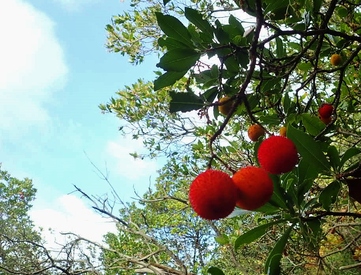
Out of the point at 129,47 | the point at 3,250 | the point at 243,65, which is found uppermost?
the point at 3,250

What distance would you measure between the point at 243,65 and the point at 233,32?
7.4 inches

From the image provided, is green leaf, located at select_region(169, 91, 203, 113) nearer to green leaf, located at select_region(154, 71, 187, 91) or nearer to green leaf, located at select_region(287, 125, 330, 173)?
green leaf, located at select_region(154, 71, 187, 91)

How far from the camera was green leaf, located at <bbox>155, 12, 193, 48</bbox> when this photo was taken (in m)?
1.28

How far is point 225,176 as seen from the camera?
2.79 feet

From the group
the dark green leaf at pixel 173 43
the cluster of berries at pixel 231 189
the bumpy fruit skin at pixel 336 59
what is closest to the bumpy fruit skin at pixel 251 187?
the cluster of berries at pixel 231 189

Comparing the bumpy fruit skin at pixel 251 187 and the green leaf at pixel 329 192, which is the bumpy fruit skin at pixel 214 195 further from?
the green leaf at pixel 329 192

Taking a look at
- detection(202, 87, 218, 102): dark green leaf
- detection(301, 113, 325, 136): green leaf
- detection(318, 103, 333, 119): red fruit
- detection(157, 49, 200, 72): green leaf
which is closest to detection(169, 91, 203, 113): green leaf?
detection(157, 49, 200, 72): green leaf

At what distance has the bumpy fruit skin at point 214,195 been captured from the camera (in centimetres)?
82

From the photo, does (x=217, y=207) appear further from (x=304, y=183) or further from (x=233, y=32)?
(x=233, y=32)

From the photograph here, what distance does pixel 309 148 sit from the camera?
117 cm

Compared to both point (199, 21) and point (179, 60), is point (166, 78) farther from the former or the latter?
point (199, 21)

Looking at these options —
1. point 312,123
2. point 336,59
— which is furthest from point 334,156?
point 336,59

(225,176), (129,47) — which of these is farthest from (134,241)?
(225,176)

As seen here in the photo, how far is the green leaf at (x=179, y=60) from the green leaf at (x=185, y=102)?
128mm
